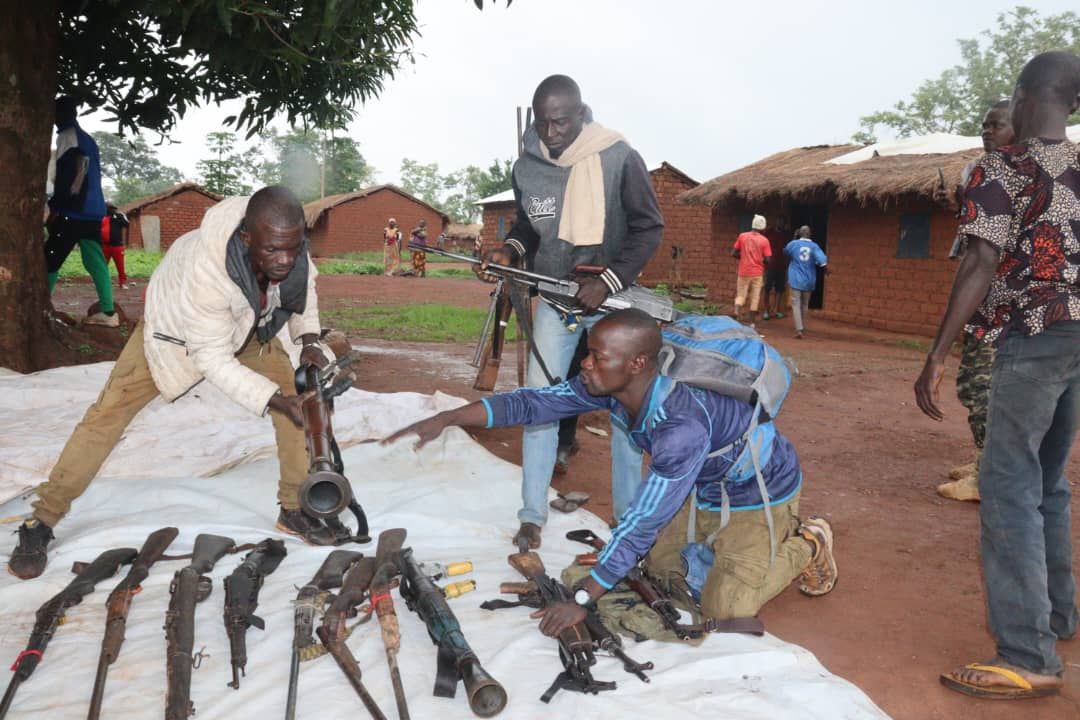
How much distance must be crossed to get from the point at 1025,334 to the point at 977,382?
76.5 inches

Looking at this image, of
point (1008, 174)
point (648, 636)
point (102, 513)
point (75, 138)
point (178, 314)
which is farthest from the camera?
point (75, 138)

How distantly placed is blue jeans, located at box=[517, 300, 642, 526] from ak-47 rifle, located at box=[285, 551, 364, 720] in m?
0.85

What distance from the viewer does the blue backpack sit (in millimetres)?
2920

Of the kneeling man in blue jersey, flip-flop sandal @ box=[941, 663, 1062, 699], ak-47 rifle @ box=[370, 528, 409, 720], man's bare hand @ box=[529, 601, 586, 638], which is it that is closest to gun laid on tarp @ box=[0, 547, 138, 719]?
ak-47 rifle @ box=[370, 528, 409, 720]

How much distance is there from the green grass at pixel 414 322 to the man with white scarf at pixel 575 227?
665 centimetres

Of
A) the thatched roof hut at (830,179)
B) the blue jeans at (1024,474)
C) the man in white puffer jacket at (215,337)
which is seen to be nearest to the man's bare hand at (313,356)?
the man in white puffer jacket at (215,337)

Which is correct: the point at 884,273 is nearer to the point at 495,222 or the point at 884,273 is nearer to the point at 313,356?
the point at 313,356

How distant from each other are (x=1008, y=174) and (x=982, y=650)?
5.65 feet

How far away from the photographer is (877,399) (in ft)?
25.9

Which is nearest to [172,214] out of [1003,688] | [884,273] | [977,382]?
[884,273]

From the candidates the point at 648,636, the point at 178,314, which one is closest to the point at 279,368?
the point at 178,314

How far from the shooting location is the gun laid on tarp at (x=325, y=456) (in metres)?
2.88

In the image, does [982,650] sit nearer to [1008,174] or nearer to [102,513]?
[1008,174]

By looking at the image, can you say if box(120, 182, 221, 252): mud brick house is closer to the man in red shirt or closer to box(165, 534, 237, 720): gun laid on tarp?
the man in red shirt
